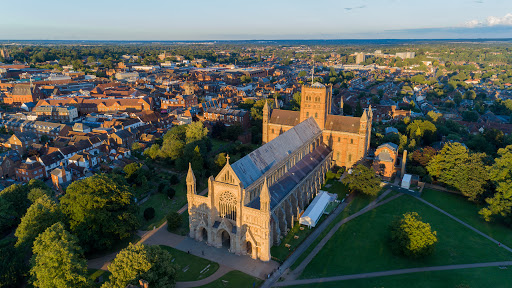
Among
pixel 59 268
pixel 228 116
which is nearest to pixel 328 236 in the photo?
pixel 59 268

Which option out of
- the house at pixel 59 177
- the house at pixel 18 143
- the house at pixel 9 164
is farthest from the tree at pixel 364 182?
the house at pixel 18 143

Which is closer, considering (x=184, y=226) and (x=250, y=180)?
(x=250, y=180)

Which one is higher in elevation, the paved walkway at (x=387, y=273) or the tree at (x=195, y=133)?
the tree at (x=195, y=133)

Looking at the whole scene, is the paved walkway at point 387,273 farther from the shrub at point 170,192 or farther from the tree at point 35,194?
the tree at point 35,194

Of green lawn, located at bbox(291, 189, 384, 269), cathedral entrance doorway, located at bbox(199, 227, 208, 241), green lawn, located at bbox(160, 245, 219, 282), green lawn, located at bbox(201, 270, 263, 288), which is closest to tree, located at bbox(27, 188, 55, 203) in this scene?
green lawn, located at bbox(160, 245, 219, 282)

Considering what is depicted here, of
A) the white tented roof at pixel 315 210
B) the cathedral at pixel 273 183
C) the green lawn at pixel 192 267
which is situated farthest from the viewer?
the white tented roof at pixel 315 210

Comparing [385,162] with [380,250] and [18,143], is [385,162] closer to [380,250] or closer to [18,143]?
[380,250]

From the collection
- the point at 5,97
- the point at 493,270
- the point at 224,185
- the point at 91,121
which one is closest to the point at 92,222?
the point at 224,185

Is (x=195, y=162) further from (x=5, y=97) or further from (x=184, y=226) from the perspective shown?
(x=5, y=97)
